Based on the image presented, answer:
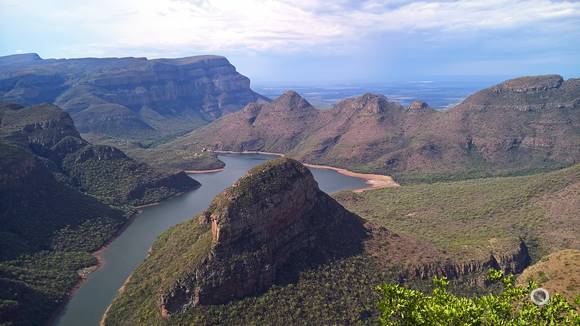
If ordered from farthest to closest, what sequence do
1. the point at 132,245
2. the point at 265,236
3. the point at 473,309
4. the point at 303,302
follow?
the point at 132,245, the point at 265,236, the point at 303,302, the point at 473,309

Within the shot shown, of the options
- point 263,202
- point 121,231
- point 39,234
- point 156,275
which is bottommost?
point 121,231

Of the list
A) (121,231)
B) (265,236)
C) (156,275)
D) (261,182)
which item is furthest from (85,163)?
(265,236)

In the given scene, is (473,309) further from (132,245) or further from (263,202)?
(132,245)

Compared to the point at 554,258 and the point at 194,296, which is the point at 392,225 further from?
the point at 194,296

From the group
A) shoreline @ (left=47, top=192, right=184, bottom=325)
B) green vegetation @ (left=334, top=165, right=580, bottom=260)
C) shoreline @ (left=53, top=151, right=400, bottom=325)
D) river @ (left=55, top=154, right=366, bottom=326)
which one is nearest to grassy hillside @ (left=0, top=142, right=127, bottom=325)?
shoreline @ (left=47, top=192, right=184, bottom=325)

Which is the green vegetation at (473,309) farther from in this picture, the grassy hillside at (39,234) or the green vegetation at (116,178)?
the green vegetation at (116,178)

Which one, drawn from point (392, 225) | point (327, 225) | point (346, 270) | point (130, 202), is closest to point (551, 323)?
point (346, 270)
